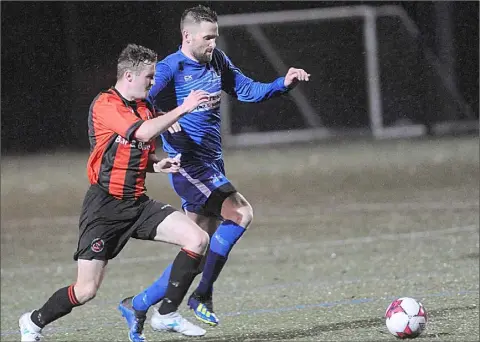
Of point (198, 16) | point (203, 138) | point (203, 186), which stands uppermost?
point (198, 16)

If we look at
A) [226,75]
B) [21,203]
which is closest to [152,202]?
[226,75]

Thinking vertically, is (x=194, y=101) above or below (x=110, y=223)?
above

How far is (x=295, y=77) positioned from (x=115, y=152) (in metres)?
1.43

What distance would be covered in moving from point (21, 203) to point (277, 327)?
405 inches

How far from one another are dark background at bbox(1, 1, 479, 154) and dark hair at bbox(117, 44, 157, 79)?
13435mm

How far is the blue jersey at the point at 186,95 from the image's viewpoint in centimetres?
639

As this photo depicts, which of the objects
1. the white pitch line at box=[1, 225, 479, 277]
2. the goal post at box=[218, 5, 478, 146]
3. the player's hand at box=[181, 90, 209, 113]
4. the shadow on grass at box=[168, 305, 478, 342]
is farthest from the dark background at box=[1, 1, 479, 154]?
the player's hand at box=[181, 90, 209, 113]

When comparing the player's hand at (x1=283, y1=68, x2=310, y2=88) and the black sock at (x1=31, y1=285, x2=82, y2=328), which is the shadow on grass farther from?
the player's hand at (x1=283, y1=68, x2=310, y2=88)

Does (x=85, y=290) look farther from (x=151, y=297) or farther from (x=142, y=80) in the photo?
(x=142, y=80)

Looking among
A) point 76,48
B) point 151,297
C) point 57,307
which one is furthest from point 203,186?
point 76,48

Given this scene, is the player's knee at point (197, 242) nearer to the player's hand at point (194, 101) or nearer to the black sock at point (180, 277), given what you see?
the black sock at point (180, 277)

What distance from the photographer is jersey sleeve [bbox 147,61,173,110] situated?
622 centimetres

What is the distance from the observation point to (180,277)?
229 inches

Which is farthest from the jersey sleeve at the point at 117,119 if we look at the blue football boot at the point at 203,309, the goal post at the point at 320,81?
the goal post at the point at 320,81
